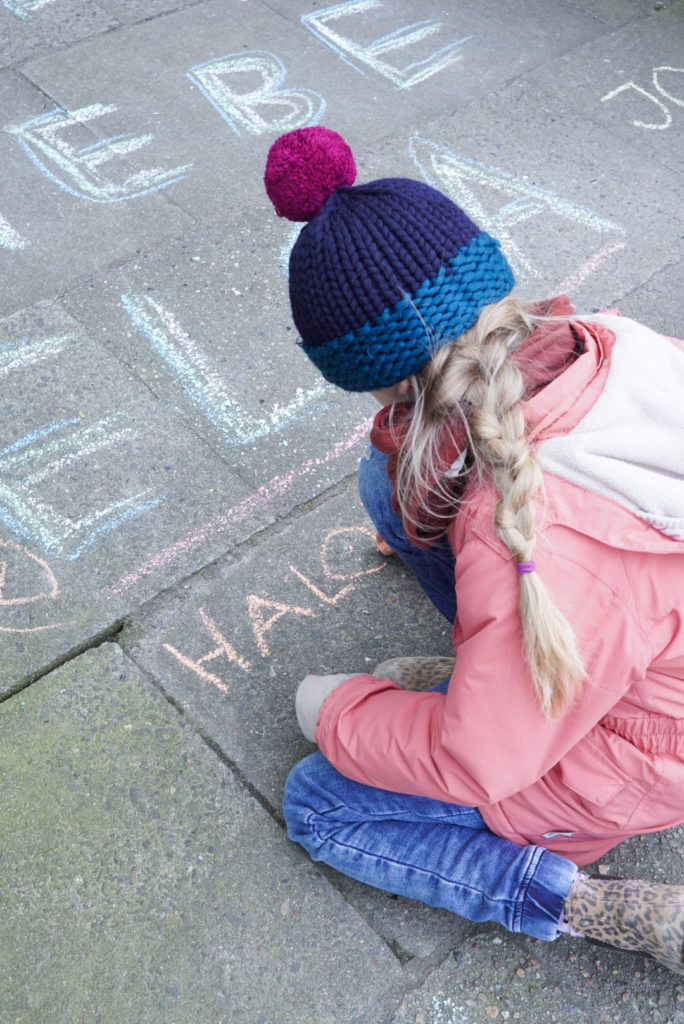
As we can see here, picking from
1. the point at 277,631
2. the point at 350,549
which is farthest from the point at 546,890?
the point at 350,549

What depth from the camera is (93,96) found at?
3.76 metres

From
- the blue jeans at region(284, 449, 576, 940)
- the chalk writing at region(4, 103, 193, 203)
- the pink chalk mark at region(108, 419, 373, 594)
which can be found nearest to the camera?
the blue jeans at region(284, 449, 576, 940)

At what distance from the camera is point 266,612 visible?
2.30 meters

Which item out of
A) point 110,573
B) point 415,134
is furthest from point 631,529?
point 415,134

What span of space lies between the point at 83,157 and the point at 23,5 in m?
1.32

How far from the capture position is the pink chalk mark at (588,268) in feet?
10.7

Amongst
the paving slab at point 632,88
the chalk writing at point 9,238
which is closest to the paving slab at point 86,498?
the chalk writing at point 9,238

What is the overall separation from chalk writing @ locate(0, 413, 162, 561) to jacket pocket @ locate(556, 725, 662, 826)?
134 cm

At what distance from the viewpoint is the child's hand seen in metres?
1.88

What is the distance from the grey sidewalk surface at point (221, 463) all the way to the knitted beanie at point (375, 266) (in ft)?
3.22

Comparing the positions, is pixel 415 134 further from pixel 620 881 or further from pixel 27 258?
pixel 620 881

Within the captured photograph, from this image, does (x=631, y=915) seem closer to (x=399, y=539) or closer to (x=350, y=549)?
(x=399, y=539)

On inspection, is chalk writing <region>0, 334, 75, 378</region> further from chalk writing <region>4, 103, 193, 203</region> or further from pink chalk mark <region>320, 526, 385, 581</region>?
pink chalk mark <region>320, 526, 385, 581</region>

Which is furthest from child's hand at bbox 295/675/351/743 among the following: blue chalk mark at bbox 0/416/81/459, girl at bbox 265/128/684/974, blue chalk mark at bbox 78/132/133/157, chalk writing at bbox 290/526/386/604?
blue chalk mark at bbox 78/132/133/157
